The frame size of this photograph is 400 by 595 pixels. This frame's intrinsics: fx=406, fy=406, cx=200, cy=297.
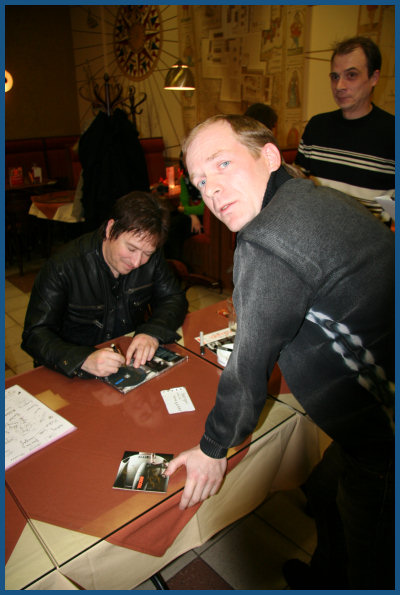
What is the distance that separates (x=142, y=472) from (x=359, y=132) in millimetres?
2096

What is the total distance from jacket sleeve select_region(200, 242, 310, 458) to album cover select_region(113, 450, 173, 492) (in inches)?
8.3

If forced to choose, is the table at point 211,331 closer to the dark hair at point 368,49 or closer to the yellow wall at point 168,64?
the dark hair at point 368,49

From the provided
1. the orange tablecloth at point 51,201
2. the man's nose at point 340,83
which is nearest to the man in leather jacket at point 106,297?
the man's nose at point 340,83

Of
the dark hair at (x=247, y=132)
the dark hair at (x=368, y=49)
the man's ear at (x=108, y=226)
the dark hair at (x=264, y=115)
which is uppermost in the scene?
the dark hair at (x=368, y=49)

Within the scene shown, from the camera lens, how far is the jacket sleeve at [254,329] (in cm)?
74

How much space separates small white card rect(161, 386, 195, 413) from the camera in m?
1.29

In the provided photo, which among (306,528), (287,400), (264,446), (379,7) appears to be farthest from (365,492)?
(379,7)

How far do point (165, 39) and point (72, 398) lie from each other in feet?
19.6

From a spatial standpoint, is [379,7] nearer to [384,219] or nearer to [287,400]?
[384,219]

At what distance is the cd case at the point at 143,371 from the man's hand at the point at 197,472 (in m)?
0.40

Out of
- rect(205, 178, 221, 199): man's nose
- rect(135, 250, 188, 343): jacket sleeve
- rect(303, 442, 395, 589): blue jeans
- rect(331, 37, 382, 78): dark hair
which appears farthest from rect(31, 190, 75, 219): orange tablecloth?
rect(303, 442, 395, 589): blue jeans

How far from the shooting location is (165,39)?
579 cm

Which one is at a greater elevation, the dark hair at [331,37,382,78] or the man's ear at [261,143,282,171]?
the dark hair at [331,37,382,78]

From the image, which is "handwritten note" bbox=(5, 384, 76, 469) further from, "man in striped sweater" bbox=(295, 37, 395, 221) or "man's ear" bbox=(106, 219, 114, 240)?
"man in striped sweater" bbox=(295, 37, 395, 221)
